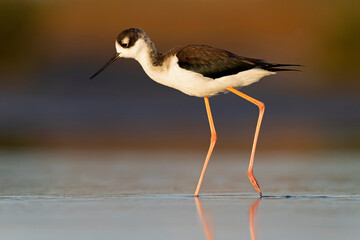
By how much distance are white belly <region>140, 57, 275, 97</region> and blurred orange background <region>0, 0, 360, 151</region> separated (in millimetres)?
3830

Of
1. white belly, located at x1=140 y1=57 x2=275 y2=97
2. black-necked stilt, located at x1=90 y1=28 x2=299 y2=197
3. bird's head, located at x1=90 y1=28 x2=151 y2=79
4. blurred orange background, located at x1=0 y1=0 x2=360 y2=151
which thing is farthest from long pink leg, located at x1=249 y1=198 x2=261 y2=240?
blurred orange background, located at x1=0 y1=0 x2=360 y2=151

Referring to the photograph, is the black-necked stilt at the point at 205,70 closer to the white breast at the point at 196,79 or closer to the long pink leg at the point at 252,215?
the white breast at the point at 196,79

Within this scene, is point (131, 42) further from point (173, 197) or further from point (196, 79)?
point (173, 197)

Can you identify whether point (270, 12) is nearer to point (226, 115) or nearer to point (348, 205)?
point (226, 115)

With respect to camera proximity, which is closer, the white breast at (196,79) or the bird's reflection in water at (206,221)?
the bird's reflection in water at (206,221)

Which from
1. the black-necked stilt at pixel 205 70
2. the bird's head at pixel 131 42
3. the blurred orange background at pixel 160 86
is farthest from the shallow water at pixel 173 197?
the blurred orange background at pixel 160 86

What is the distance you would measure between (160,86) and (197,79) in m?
10.7

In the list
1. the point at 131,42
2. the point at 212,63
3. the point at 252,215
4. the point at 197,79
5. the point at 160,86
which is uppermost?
the point at 160,86

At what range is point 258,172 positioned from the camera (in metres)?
7.52

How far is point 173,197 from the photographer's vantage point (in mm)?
5984

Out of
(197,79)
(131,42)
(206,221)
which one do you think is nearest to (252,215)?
(206,221)

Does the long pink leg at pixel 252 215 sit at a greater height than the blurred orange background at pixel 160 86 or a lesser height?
lesser

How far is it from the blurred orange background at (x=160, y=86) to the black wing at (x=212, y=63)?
155 inches

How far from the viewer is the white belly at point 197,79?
632 cm
